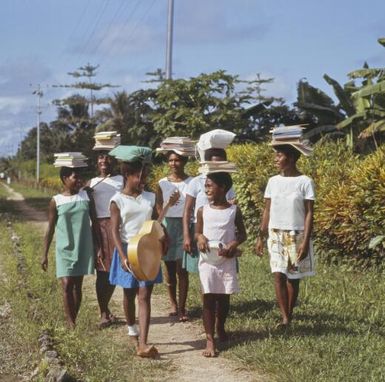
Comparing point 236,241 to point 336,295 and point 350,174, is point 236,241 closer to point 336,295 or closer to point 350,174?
point 336,295

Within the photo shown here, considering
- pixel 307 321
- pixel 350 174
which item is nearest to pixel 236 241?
pixel 307 321

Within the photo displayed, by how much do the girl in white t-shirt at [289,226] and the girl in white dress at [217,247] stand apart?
54cm

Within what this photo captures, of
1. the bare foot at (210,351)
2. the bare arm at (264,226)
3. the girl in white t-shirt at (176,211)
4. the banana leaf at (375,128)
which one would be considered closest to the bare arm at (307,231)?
the bare arm at (264,226)

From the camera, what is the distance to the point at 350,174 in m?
8.96

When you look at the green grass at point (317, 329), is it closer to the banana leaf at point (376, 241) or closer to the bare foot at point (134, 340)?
the banana leaf at point (376, 241)

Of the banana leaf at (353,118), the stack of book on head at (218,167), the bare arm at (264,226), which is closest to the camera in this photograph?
the stack of book on head at (218,167)

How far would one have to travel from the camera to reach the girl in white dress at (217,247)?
557cm

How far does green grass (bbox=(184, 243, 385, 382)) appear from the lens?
4.99 m

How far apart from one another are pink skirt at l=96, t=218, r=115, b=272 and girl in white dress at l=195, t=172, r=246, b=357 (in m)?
1.33

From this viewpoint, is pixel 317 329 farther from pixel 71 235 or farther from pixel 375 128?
pixel 375 128

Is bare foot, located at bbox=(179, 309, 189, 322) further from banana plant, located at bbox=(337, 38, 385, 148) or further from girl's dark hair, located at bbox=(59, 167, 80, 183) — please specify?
banana plant, located at bbox=(337, 38, 385, 148)

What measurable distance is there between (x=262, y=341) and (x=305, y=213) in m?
1.18

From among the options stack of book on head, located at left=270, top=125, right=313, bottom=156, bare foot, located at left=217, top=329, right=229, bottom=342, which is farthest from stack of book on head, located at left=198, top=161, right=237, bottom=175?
bare foot, located at left=217, top=329, right=229, bottom=342

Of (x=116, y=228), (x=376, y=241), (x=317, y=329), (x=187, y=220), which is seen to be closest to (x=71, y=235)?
(x=116, y=228)
